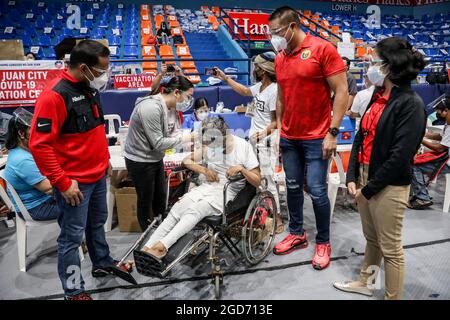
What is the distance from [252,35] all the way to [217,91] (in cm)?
679

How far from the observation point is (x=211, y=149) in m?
2.75

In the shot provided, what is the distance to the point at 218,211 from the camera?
2.50m

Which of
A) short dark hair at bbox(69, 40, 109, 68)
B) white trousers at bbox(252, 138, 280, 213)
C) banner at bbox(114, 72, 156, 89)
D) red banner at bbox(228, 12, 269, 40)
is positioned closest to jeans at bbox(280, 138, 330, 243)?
white trousers at bbox(252, 138, 280, 213)

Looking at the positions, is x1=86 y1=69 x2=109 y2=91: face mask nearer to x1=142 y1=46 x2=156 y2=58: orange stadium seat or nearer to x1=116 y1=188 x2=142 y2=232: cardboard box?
x1=116 y1=188 x2=142 y2=232: cardboard box

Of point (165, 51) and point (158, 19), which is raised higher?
point (158, 19)

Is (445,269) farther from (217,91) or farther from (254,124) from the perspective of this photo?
(217,91)

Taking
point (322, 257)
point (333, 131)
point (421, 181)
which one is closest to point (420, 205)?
point (421, 181)

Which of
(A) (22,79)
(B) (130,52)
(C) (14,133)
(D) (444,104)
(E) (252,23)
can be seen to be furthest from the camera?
(E) (252,23)

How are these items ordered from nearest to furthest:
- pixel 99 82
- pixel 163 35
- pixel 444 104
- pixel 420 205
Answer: pixel 99 82
pixel 444 104
pixel 420 205
pixel 163 35

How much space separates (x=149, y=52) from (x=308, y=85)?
8146 mm

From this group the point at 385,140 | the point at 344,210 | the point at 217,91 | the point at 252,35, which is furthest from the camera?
the point at 252,35

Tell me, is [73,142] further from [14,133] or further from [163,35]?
[163,35]

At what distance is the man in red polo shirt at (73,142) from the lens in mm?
1859
